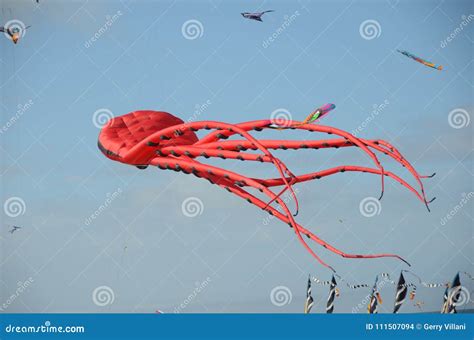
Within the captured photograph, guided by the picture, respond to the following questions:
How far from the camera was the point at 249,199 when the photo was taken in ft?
56.2

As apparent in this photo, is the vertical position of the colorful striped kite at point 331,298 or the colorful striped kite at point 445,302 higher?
the colorful striped kite at point 445,302

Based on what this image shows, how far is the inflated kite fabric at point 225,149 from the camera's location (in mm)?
15891

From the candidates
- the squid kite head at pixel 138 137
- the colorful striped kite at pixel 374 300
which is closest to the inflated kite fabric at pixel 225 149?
the squid kite head at pixel 138 137

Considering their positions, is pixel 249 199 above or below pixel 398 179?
below

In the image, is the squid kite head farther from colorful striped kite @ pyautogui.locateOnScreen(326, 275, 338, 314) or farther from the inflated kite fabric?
colorful striped kite @ pyautogui.locateOnScreen(326, 275, 338, 314)

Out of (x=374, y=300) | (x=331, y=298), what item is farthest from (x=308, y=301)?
(x=374, y=300)

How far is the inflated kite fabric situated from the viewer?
15.9 meters

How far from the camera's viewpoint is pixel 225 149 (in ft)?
55.2

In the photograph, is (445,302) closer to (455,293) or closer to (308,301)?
(455,293)

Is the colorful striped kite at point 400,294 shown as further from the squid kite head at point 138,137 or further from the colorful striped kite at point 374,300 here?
the squid kite head at point 138,137
